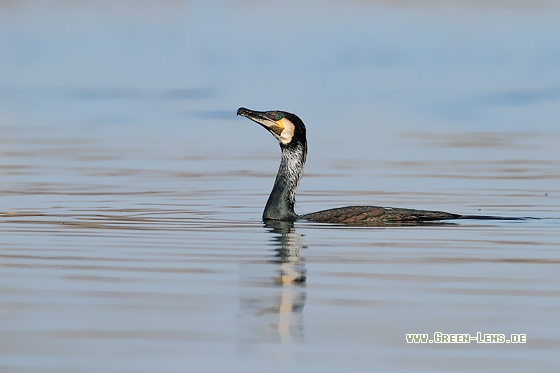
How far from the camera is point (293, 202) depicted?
16938mm

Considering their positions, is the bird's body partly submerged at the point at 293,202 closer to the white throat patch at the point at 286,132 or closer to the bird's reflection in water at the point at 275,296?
the white throat patch at the point at 286,132

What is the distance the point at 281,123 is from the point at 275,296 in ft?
19.8

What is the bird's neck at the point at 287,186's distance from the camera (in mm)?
16672

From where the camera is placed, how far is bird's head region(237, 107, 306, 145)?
16688 mm

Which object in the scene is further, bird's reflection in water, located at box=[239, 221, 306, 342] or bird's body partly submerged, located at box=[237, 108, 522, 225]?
bird's body partly submerged, located at box=[237, 108, 522, 225]

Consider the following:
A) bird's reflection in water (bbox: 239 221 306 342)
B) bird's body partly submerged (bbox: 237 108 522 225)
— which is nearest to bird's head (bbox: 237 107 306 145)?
bird's body partly submerged (bbox: 237 108 522 225)

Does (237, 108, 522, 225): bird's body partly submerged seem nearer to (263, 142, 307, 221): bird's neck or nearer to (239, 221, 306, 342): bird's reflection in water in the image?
(263, 142, 307, 221): bird's neck

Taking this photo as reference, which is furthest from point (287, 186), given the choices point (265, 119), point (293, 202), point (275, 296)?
point (275, 296)

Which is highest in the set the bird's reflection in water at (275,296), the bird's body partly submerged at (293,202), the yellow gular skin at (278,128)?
the yellow gular skin at (278,128)

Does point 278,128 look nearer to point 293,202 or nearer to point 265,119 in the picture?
point 265,119

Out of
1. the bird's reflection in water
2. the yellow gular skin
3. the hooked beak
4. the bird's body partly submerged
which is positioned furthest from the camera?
the yellow gular skin

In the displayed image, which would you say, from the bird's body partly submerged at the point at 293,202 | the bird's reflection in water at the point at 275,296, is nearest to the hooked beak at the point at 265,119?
the bird's body partly submerged at the point at 293,202

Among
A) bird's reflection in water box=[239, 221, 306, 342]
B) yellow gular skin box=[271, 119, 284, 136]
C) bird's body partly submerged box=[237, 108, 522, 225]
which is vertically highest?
yellow gular skin box=[271, 119, 284, 136]

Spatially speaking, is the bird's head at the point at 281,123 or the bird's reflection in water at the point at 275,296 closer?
the bird's reflection in water at the point at 275,296
